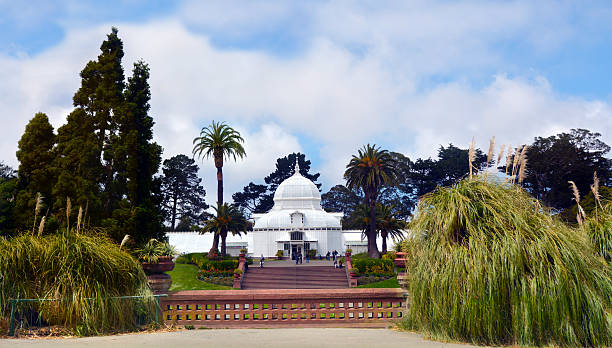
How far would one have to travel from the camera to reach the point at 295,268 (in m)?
48.1

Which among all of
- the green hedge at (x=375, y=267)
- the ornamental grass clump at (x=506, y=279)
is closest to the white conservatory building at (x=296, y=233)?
the green hedge at (x=375, y=267)

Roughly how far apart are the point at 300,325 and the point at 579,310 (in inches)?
229

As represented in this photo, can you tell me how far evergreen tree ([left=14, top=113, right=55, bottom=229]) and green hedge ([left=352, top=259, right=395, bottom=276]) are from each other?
23748mm

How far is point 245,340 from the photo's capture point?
9562mm

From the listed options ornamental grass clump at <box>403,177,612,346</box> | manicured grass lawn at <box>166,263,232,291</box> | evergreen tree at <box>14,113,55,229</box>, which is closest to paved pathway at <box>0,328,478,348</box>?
ornamental grass clump at <box>403,177,612,346</box>

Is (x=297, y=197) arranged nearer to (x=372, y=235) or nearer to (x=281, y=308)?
(x=372, y=235)

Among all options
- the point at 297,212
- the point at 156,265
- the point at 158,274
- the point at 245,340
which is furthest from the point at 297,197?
the point at 245,340

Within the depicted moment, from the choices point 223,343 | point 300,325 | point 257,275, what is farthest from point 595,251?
point 257,275

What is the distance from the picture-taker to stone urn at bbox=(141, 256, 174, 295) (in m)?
13.2

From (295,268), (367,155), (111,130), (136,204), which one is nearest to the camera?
(136,204)

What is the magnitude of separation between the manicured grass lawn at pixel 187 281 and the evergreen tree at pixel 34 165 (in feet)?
47.8

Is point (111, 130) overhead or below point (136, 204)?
overhead

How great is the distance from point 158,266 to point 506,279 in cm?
801

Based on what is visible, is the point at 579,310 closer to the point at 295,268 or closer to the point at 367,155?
the point at 295,268
